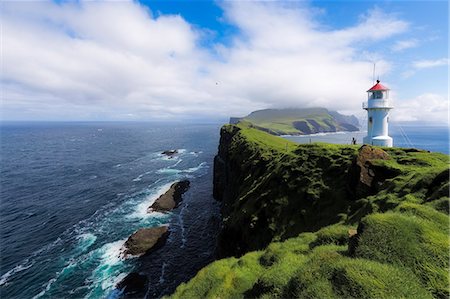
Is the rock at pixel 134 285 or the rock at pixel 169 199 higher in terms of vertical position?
the rock at pixel 169 199

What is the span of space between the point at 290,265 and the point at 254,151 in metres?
43.3

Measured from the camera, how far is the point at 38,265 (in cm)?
4288

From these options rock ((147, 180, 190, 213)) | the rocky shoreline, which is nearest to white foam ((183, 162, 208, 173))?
rock ((147, 180, 190, 213))

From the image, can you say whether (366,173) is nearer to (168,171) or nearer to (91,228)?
(91,228)

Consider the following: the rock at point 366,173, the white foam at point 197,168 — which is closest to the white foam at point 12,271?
the rock at point 366,173

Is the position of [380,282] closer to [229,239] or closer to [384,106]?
[229,239]

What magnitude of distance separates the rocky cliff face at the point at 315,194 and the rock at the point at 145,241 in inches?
804

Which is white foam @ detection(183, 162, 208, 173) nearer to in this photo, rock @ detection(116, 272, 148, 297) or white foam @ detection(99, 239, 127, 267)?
white foam @ detection(99, 239, 127, 267)

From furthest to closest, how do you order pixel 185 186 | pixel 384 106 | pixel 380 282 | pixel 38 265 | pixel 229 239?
1. pixel 185 186
2. pixel 38 265
3. pixel 384 106
4. pixel 229 239
5. pixel 380 282

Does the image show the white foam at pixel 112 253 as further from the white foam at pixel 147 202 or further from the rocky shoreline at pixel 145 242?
the white foam at pixel 147 202

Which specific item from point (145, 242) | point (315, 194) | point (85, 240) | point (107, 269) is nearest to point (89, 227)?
point (85, 240)

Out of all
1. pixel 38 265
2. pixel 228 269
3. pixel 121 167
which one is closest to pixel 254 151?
pixel 228 269

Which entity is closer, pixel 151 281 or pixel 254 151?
pixel 151 281

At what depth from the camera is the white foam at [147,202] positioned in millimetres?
62278
